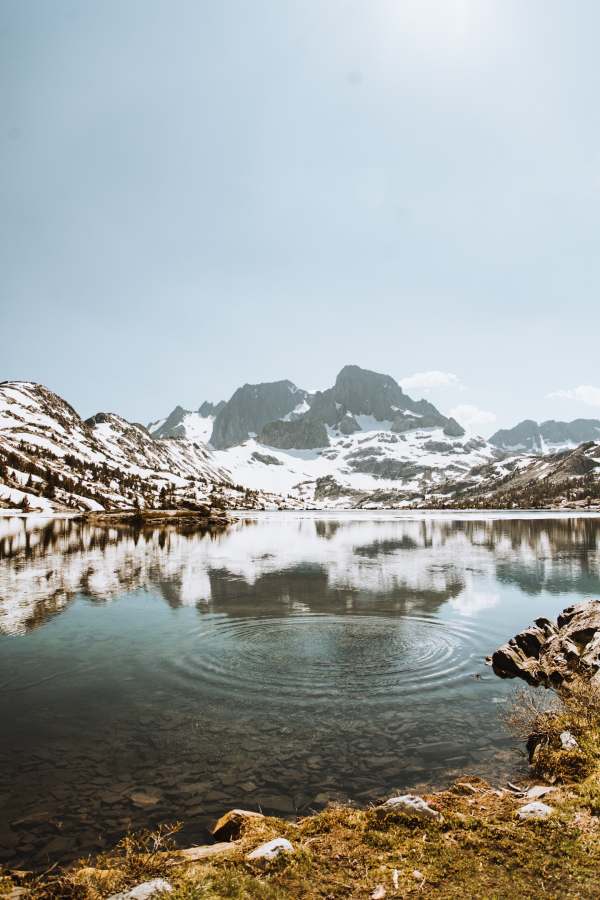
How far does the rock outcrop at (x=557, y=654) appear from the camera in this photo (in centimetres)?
2214

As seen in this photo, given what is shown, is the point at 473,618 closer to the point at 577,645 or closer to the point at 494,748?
the point at 577,645

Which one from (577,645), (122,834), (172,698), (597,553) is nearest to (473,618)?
(577,645)

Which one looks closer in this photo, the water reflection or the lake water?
the lake water

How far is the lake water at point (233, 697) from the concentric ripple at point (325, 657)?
14 cm

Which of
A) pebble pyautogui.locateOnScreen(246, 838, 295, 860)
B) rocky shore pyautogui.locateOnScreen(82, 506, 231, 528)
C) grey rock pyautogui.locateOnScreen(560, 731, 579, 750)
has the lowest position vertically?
rocky shore pyautogui.locateOnScreen(82, 506, 231, 528)

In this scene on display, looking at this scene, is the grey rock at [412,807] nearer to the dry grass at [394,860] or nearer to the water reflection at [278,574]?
the dry grass at [394,860]

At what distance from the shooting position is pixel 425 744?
Answer: 53.8 ft

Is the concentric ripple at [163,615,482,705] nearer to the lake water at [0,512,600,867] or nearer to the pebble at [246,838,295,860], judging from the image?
the lake water at [0,512,600,867]

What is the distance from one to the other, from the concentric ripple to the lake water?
0.47 ft

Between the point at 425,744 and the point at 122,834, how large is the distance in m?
9.32

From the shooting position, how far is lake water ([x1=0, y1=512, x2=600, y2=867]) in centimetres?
1337

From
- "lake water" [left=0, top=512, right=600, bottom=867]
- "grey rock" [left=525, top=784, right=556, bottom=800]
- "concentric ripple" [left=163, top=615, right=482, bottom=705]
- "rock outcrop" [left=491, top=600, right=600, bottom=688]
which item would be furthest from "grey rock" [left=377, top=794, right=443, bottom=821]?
"rock outcrop" [left=491, top=600, right=600, bottom=688]

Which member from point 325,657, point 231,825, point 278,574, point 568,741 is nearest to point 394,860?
point 231,825

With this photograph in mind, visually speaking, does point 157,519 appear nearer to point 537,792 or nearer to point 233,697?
point 233,697
